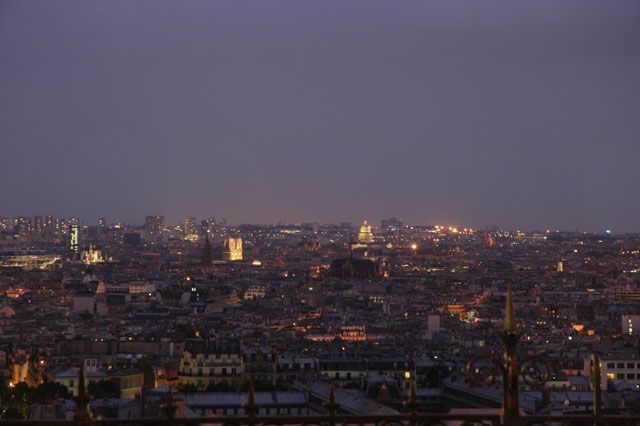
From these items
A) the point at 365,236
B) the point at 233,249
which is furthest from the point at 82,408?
the point at 365,236

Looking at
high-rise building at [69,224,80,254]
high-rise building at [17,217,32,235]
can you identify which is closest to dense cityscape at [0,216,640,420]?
high-rise building at [69,224,80,254]

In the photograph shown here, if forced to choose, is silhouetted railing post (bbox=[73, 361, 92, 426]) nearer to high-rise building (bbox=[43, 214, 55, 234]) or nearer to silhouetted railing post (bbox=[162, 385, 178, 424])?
silhouetted railing post (bbox=[162, 385, 178, 424])

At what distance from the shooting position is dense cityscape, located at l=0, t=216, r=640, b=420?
27172 mm

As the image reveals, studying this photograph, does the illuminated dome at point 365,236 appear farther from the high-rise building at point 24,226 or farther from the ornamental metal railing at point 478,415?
the ornamental metal railing at point 478,415

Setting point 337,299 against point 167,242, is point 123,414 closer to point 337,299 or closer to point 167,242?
point 337,299

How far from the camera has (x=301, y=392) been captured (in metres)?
27.9

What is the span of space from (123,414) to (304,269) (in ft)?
345

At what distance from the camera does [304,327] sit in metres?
58.1

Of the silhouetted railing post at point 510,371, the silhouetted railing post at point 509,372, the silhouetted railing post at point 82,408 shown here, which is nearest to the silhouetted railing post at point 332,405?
the silhouetted railing post at point 509,372

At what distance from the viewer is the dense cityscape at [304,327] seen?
89.1 feet

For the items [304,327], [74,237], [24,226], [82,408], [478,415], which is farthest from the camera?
[24,226]

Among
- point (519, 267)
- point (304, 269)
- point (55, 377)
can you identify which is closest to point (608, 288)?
point (519, 267)

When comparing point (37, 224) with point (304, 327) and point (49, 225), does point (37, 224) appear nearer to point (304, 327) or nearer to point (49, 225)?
point (49, 225)

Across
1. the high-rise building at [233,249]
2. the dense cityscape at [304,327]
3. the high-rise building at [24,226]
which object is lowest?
the dense cityscape at [304,327]
